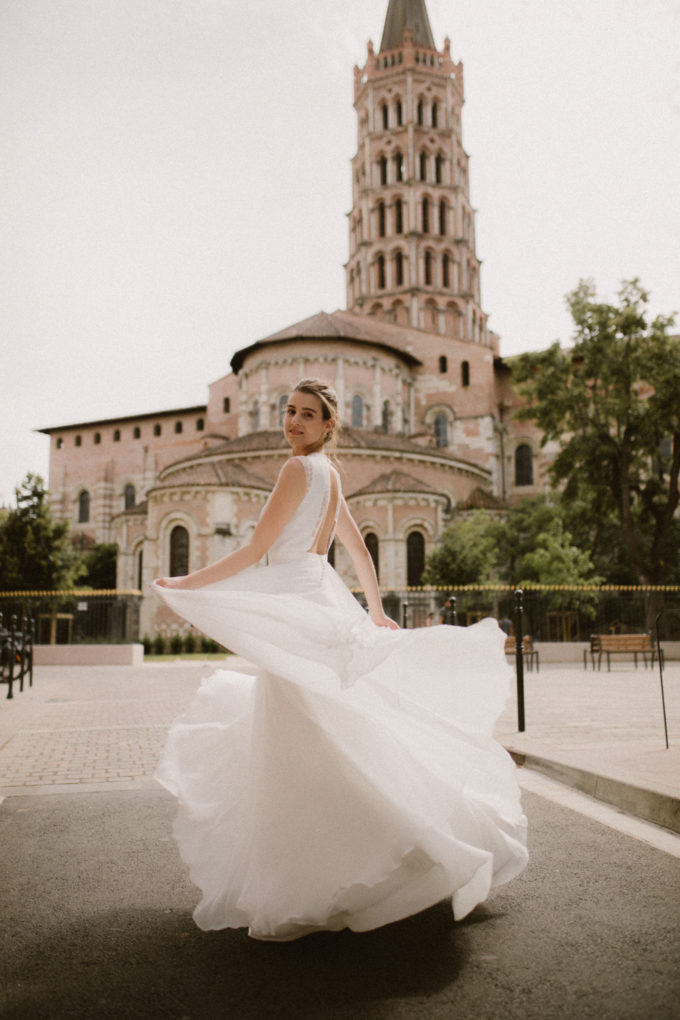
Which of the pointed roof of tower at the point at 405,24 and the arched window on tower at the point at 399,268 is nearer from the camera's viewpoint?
the arched window on tower at the point at 399,268

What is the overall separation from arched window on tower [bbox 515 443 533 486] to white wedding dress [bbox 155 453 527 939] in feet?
156

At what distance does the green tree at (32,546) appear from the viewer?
3316 centimetres

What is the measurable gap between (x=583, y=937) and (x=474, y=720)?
2.91 ft

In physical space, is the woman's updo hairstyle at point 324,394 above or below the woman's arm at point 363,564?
above

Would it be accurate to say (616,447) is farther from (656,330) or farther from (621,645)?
(621,645)

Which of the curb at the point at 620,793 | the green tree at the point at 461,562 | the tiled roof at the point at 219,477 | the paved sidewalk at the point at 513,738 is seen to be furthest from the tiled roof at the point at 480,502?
the curb at the point at 620,793

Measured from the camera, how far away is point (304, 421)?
3391 millimetres

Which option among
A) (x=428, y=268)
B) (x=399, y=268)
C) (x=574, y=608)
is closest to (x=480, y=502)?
(x=574, y=608)

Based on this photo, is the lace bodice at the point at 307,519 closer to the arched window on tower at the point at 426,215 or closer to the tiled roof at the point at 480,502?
the tiled roof at the point at 480,502

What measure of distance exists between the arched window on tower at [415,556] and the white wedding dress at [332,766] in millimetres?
31367

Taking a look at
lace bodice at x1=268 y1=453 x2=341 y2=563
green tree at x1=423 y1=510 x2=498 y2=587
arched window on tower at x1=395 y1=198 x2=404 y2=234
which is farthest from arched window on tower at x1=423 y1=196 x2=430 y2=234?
lace bodice at x1=268 y1=453 x2=341 y2=563

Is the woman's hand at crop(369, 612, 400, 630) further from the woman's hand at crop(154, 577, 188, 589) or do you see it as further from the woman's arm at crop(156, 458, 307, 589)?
the woman's hand at crop(154, 577, 188, 589)

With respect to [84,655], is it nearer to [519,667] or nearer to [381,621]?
[519,667]

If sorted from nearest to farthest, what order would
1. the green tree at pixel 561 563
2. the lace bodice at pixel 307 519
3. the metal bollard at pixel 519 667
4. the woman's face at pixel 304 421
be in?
the lace bodice at pixel 307 519 < the woman's face at pixel 304 421 < the metal bollard at pixel 519 667 < the green tree at pixel 561 563
